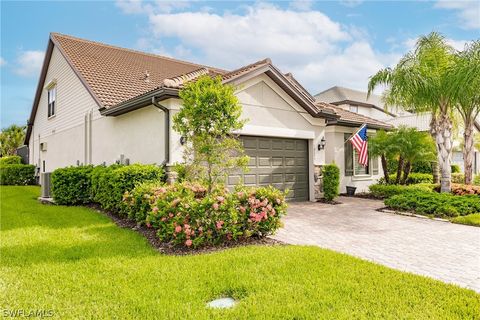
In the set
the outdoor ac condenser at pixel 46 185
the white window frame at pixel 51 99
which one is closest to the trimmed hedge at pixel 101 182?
the outdoor ac condenser at pixel 46 185

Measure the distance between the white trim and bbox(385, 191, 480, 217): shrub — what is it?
3.67 m

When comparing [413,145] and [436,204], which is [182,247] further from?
[413,145]

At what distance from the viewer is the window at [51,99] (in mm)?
17562

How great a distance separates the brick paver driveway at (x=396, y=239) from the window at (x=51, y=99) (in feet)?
46.8

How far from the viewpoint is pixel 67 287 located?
13.3 feet

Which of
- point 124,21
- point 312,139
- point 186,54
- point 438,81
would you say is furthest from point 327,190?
point 186,54

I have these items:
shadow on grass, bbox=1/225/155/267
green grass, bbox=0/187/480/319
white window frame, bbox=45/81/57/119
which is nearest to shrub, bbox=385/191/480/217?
green grass, bbox=0/187/480/319

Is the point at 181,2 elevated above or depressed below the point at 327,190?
above

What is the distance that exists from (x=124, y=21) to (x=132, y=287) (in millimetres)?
10158

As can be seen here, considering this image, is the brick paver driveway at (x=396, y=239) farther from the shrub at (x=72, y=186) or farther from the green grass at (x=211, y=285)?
the shrub at (x=72, y=186)

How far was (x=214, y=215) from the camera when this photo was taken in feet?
19.1

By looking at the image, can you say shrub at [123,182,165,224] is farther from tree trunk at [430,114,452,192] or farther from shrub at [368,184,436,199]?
tree trunk at [430,114,452,192]

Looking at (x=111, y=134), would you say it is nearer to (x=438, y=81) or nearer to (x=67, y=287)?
(x=67, y=287)

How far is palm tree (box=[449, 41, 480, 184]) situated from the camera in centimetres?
1062
